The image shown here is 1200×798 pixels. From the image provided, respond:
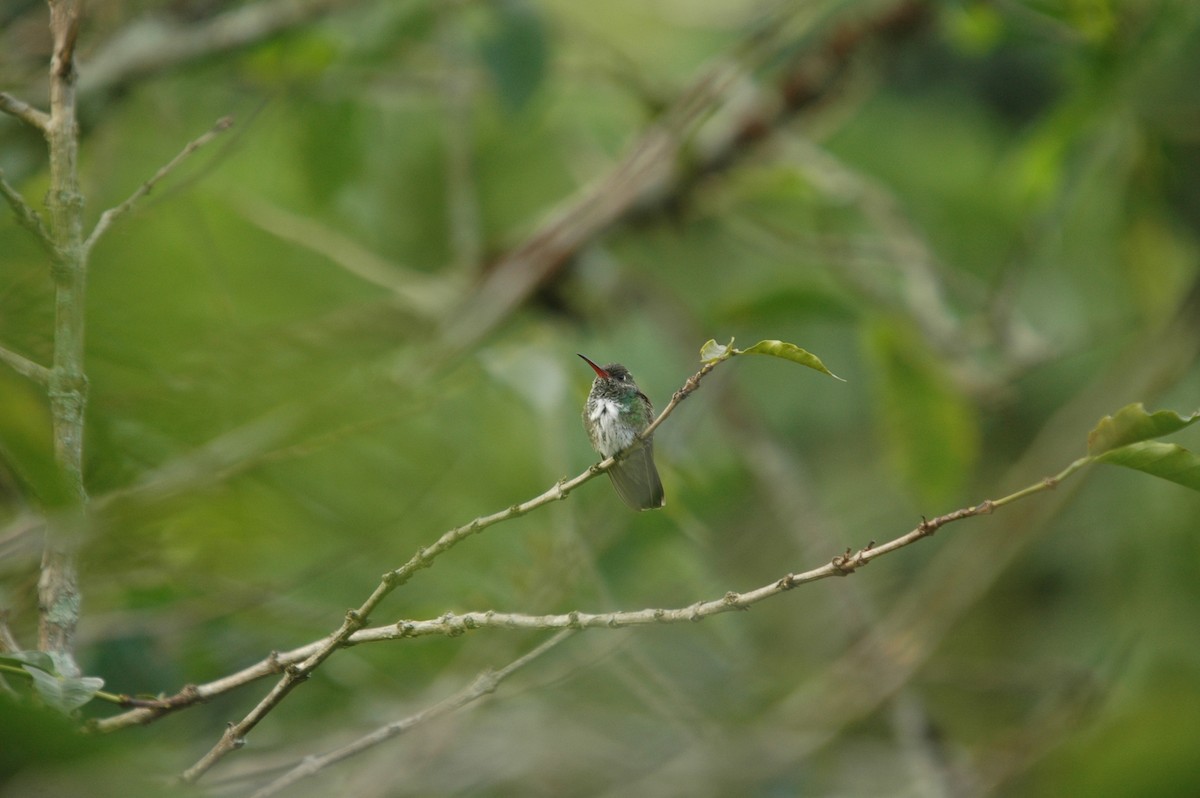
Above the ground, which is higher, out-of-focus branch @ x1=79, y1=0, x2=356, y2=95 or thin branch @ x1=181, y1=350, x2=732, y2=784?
out-of-focus branch @ x1=79, y1=0, x2=356, y2=95

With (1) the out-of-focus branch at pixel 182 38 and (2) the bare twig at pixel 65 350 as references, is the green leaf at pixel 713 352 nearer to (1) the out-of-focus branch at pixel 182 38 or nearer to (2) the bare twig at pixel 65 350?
(2) the bare twig at pixel 65 350

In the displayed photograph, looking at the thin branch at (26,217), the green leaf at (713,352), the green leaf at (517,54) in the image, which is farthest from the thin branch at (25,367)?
the green leaf at (517,54)

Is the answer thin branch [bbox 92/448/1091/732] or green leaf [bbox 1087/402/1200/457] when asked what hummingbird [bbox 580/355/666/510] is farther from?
green leaf [bbox 1087/402/1200/457]

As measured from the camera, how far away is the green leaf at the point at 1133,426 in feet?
3.71

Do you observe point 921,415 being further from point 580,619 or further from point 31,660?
point 31,660

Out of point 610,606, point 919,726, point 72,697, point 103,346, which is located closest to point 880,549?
point 72,697

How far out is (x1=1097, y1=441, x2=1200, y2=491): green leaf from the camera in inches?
45.7

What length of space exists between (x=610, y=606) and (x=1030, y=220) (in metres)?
2.06

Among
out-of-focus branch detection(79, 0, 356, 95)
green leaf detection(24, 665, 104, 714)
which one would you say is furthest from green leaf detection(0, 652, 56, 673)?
out-of-focus branch detection(79, 0, 356, 95)

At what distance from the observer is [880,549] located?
1.08 m

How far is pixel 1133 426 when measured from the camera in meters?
1.16

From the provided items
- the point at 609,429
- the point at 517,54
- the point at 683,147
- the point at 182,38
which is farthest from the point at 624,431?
the point at 182,38

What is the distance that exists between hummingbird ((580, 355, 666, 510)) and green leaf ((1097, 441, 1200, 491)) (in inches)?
27.5

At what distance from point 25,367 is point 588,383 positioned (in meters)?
1.68
